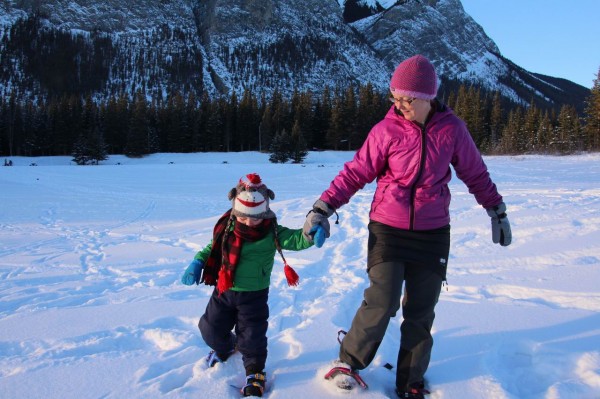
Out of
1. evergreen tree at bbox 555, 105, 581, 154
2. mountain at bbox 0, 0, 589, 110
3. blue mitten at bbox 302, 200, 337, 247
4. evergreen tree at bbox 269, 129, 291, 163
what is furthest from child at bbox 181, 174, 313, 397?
mountain at bbox 0, 0, 589, 110

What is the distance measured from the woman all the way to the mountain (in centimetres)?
7757

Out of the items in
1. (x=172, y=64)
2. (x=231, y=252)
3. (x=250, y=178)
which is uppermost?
(x=172, y=64)

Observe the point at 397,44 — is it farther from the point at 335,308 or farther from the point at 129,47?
the point at 335,308

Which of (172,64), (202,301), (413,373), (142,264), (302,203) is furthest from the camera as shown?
(172,64)

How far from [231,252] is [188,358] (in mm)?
814

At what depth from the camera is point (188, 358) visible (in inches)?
106

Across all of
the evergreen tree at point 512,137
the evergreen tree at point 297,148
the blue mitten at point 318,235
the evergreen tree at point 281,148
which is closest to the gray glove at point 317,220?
the blue mitten at point 318,235

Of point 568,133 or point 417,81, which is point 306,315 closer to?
point 417,81

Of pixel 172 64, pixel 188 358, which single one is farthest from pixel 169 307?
pixel 172 64

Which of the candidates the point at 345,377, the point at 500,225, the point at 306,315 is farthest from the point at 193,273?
the point at 500,225

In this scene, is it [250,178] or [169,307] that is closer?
[250,178]

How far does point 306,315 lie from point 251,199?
1377 millimetres

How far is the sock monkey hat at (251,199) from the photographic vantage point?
2504 mm

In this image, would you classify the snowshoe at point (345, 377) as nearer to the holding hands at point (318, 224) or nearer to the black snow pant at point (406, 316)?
the black snow pant at point (406, 316)
